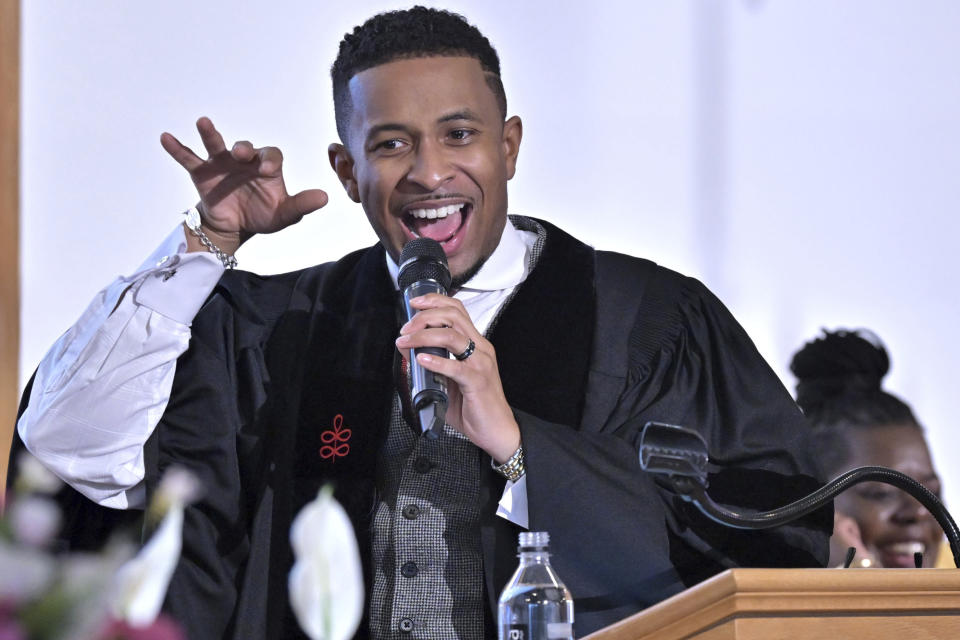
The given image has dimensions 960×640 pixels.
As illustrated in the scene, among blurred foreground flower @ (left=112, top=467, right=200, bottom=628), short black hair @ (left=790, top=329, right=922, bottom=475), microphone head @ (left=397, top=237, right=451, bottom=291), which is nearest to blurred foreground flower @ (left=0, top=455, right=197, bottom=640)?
blurred foreground flower @ (left=112, top=467, right=200, bottom=628)

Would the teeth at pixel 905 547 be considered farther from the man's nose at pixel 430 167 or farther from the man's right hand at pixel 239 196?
the man's right hand at pixel 239 196

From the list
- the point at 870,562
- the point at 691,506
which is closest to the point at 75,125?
the point at 691,506

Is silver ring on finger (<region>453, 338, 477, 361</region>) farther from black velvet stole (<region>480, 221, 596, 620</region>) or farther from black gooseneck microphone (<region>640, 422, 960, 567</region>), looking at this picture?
black velvet stole (<region>480, 221, 596, 620</region>)

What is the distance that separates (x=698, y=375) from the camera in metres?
2.38

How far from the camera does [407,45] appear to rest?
2457 millimetres

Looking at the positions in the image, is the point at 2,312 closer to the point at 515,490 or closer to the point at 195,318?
the point at 195,318

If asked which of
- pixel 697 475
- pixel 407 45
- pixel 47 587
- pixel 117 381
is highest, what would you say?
pixel 407 45

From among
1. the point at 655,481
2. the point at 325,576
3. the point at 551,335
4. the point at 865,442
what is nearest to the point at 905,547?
the point at 865,442

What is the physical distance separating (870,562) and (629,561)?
1.83 meters

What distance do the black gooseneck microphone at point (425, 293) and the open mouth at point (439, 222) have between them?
31 cm

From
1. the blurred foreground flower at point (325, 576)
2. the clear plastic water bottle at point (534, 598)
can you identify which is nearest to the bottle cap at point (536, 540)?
the clear plastic water bottle at point (534, 598)

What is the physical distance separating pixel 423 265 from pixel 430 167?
399mm

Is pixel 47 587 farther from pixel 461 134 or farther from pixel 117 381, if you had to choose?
pixel 461 134

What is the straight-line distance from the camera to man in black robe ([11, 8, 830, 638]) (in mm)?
2105
